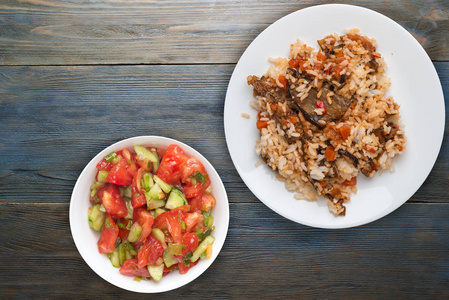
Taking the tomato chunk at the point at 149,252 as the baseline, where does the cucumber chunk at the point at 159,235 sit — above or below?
above

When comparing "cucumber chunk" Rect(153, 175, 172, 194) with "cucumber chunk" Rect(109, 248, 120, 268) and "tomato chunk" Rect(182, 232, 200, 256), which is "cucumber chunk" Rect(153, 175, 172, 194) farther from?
"cucumber chunk" Rect(109, 248, 120, 268)

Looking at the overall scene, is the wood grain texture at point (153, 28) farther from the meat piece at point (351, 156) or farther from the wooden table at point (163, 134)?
the meat piece at point (351, 156)

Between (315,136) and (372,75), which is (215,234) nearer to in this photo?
(315,136)

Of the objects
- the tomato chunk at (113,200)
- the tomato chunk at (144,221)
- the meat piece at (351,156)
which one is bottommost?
the tomato chunk at (144,221)

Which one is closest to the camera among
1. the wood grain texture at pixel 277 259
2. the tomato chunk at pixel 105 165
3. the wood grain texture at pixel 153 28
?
the tomato chunk at pixel 105 165

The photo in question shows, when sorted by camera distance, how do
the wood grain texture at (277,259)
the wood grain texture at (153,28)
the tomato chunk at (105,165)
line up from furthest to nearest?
the wood grain texture at (277,259)
the wood grain texture at (153,28)
the tomato chunk at (105,165)

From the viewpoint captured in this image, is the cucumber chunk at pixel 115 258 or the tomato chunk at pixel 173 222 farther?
the cucumber chunk at pixel 115 258


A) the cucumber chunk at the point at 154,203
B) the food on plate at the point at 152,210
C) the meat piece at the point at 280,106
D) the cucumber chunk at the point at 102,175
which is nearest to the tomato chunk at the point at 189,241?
the food on plate at the point at 152,210
